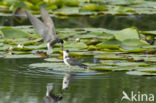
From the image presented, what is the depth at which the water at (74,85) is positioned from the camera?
4457 millimetres

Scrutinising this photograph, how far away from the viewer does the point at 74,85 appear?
5027 millimetres

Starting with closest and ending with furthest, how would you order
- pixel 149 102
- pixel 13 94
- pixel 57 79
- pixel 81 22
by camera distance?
pixel 149 102
pixel 13 94
pixel 57 79
pixel 81 22

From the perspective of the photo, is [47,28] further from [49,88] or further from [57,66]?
[49,88]

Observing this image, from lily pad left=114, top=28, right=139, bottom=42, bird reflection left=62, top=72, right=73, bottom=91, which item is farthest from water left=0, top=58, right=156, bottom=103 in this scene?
lily pad left=114, top=28, right=139, bottom=42

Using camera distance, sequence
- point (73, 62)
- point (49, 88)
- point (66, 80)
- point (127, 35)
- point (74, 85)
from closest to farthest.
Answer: point (49, 88)
point (74, 85)
point (66, 80)
point (73, 62)
point (127, 35)

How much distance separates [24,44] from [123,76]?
222 cm

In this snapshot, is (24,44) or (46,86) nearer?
(46,86)

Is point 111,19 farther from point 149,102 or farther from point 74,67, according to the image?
point 149,102

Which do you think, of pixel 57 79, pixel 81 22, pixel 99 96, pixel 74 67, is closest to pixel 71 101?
pixel 99 96

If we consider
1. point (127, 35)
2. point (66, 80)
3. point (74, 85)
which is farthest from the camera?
point (127, 35)

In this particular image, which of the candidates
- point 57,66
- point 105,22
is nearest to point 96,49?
point 57,66

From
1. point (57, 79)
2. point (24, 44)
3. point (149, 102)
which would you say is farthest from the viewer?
point (24, 44)

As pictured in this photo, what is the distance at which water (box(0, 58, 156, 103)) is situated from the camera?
446 centimetres

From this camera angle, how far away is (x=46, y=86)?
497 cm
